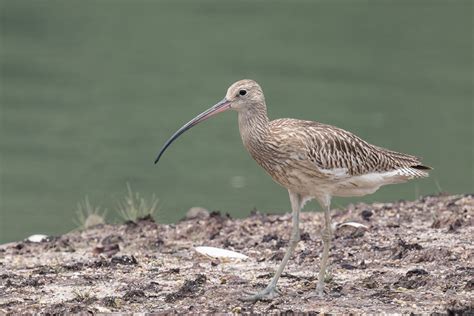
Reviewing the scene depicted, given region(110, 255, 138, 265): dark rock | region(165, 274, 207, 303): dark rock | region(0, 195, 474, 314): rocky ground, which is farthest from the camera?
region(110, 255, 138, 265): dark rock

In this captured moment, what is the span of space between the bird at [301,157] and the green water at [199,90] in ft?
17.6

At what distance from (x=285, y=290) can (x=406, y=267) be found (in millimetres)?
1102

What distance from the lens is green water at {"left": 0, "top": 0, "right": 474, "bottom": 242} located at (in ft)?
58.2

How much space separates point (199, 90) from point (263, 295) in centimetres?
1683

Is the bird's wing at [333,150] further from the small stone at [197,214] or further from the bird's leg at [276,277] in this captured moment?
the small stone at [197,214]

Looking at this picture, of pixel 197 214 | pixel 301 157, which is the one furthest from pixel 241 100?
pixel 197 214

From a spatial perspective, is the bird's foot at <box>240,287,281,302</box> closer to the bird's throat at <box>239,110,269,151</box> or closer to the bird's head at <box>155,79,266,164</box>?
the bird's throat at <box>239,110,269,151</box>

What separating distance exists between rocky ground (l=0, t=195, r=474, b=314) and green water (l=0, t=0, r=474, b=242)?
3083 millimetres

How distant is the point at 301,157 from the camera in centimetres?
856

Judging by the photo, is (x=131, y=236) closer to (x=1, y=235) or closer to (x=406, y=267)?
(x=406, y=267)

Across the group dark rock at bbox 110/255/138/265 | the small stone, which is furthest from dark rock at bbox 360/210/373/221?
dark rock at bbox 110/255/138/265

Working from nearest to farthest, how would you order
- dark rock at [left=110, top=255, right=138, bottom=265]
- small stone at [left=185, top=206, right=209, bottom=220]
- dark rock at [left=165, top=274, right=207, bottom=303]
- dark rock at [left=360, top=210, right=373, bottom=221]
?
dark rock at [left=165, top=274, right=207, bottom=303] < dark rock at [left=110, top=255, right=138, bottom=265] < dark rock at [left=360, top=210, right=373, bottom=221] < small stone at [left=185, top=206, right=209, bottom=220]

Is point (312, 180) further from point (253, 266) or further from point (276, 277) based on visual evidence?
point (253, 266)

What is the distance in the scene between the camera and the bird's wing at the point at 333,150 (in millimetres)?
8617
